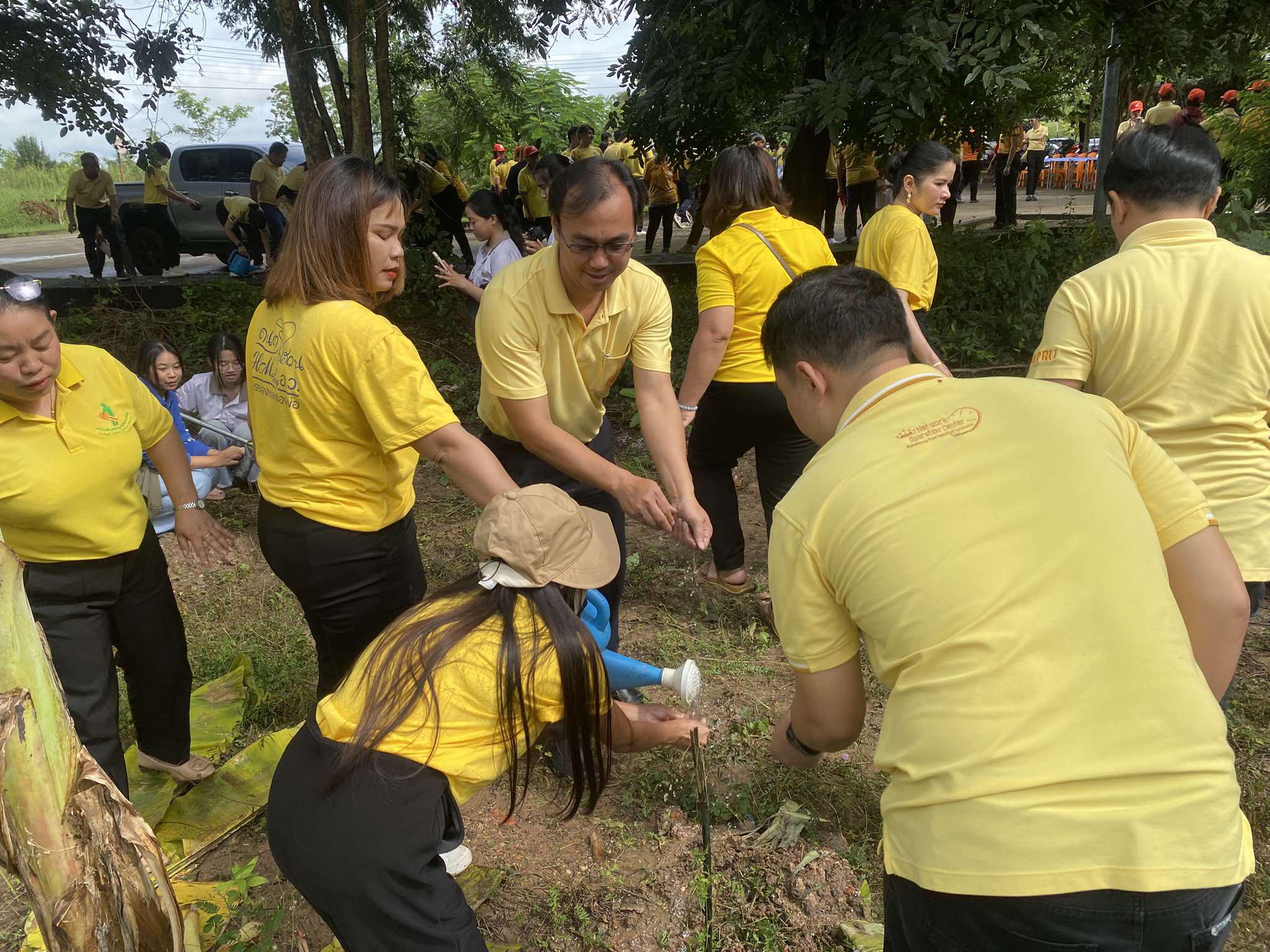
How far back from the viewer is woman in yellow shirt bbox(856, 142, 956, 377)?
4320mm

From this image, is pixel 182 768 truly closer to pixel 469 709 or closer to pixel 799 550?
pixel 469 709

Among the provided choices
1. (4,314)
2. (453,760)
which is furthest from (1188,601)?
(4,314)

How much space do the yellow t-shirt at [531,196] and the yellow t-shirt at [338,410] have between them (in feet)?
27.4

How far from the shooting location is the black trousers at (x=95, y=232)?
444 inches

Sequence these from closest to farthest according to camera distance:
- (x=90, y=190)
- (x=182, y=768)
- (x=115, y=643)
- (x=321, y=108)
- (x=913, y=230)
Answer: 1. (x=115, y=643)
2. (x=182, y=768)
3. (x=913, y=230)
4. (x=321, y=108)
5. (x=90, y=190)

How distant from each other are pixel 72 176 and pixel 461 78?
203 inches

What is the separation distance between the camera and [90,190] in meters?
11.2

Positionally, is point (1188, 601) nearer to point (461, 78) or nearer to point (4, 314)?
point (4, 314)

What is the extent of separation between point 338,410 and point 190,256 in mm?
15676

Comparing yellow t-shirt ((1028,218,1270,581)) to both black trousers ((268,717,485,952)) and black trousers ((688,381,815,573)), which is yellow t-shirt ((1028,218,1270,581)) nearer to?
black trousers ((688,381,815,573))

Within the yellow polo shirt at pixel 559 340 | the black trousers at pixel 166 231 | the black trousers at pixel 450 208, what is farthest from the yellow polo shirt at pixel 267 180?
the yellow polo shirt at pixel 559 340

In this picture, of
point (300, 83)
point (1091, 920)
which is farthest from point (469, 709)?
point (300, 83)

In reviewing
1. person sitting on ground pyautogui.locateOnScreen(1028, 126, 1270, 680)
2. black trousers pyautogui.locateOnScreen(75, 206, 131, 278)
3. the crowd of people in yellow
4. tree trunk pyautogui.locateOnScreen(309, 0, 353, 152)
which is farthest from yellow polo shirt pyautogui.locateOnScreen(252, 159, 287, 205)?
person sitting on ground pyautogui.locateOnScreen(1028, 126, 1270, 680)

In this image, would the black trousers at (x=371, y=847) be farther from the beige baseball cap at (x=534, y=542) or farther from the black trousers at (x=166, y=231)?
the black trousers at (x=166, y=231)
